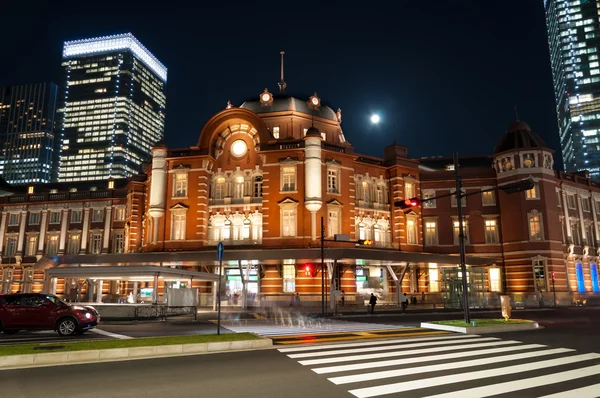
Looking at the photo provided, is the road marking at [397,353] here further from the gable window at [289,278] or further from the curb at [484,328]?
the gable window at [289,278]

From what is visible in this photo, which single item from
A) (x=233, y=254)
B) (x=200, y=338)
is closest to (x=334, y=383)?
(x=200, y=338)

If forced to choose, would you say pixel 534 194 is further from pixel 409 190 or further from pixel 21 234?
pixel 21 234

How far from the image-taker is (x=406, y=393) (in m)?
7.79

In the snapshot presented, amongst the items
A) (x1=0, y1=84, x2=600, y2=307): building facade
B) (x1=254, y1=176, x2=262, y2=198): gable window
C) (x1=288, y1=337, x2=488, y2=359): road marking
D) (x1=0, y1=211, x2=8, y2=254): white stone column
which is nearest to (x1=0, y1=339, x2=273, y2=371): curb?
(x1=288, y1=337, x2=488, y2=359): road marking

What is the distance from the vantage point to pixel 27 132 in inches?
6339

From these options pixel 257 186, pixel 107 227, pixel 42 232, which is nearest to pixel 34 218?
pixel 42 232

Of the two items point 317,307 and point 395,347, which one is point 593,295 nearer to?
point 317,307

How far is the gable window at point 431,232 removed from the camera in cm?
4640

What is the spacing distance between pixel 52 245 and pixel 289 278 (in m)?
33.1

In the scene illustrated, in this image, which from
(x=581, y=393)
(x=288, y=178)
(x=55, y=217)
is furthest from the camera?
(x=55, y=217)

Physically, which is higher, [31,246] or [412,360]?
[31,246]

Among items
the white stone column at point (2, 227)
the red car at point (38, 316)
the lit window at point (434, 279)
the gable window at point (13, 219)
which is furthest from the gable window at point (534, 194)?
the white stone column at point (2, 227)

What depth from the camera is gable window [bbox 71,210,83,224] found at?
183 feet

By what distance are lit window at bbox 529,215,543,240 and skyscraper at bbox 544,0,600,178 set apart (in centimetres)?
10277
